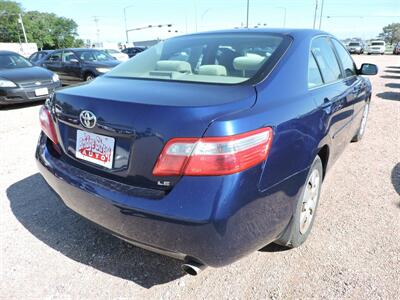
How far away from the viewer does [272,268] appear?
230 cm

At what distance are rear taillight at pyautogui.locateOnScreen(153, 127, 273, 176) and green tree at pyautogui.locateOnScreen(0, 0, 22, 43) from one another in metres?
94.7

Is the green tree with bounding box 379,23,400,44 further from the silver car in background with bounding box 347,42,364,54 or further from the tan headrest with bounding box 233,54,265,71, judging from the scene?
the tan headrest with bounding box 233,54,265,71

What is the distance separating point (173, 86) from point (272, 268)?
143 centimetres

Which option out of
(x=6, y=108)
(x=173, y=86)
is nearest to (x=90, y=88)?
(x=173, y=86)

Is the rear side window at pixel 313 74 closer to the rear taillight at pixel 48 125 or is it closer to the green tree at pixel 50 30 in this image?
the rear taillight at pixel 48 125

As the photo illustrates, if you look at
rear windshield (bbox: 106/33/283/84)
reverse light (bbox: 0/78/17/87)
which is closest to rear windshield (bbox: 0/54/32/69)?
reverse light (bbox: 0/78/17/87)

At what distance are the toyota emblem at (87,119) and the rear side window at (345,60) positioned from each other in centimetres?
A: 270

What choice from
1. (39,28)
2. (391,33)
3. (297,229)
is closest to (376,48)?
(297,229)

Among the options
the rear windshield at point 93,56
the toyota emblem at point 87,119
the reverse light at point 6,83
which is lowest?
the reverse light at point 6,83

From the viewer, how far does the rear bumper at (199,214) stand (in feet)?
5.26

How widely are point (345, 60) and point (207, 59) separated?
188cm

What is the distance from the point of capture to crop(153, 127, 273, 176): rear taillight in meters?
1.60

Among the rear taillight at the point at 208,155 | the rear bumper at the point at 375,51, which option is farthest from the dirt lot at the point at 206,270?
the rear bumper at the point at 375,51

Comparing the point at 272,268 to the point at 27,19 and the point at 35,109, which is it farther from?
the point at 27,19
